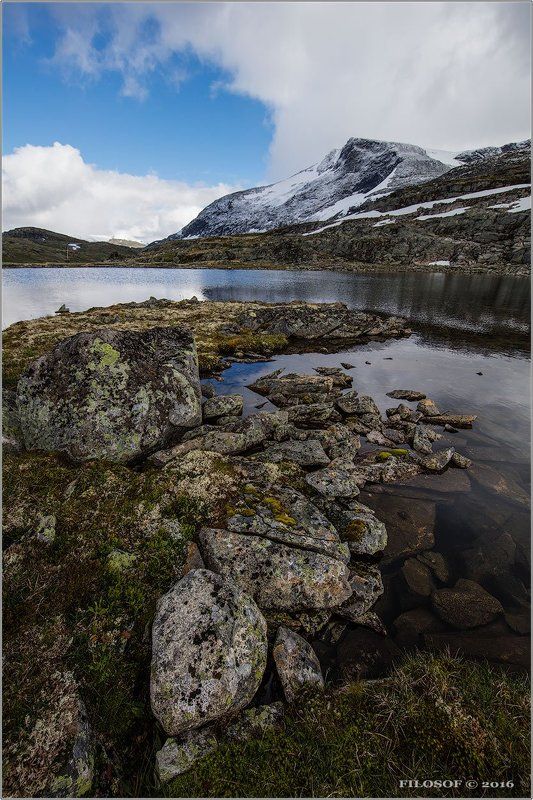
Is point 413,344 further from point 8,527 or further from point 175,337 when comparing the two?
point 8,527

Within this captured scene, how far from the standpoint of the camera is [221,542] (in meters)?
8.71

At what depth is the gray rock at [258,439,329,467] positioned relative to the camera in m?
14.4

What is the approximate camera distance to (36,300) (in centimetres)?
7194

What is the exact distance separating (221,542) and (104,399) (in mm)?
7254

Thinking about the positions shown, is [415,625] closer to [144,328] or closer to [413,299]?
[144,328]

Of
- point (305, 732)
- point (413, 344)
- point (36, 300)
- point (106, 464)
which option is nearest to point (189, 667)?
point (305, 732)

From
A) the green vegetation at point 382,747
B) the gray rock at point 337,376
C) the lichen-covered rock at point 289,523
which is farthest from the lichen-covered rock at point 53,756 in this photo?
the gray rock at point 337,376

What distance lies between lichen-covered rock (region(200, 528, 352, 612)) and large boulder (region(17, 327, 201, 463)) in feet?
18.8

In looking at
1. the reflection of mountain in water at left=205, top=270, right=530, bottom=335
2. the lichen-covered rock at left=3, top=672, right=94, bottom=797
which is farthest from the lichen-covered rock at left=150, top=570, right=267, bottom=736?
the reflection of mountain in water at left=205, top=270, right=530, bottom=335

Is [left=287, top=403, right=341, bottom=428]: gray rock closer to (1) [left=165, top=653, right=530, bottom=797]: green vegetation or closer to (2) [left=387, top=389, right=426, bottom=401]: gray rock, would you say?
(2) [left=387, top=389, right=426, bottom=401]: gray rock

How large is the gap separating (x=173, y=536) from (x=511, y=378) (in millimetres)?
29809

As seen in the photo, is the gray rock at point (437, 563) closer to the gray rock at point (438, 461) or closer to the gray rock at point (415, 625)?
the gray rock at point (415, 625)

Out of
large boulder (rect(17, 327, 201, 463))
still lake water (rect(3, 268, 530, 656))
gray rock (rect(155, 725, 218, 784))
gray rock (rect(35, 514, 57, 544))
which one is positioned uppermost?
large boulder (rect(17, 327, 201, 463))

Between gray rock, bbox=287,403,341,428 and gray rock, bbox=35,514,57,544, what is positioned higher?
gray rock, bbox=35,514,57,544
